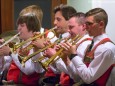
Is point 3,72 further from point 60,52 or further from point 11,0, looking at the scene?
point 11,0

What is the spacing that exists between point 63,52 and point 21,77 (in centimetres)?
74

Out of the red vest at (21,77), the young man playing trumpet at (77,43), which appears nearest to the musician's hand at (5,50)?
the red vest at (21,77)

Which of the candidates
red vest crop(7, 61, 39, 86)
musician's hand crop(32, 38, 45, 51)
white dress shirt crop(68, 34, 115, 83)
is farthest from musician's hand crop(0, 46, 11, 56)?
white dress shirt crop(68, 34, 115, 83)

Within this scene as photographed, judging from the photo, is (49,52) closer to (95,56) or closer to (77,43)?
(77,43)

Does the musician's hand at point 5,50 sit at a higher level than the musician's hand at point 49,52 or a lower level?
lower

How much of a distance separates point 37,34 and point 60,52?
46 cm

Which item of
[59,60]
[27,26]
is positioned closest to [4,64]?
[27,26]

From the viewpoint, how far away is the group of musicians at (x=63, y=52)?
219 centimetres

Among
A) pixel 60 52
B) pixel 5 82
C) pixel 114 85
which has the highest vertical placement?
pixel 60 52

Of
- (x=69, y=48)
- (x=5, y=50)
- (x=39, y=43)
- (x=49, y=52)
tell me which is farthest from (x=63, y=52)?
(x=5, y=50)

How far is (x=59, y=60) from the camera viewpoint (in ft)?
8.31

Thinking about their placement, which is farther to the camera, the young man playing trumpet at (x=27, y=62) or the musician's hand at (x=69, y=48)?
the young man playing trumpet at (x=27, y=62)

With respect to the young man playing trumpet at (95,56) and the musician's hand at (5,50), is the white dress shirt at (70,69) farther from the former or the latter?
the musician's hand at (5,50)

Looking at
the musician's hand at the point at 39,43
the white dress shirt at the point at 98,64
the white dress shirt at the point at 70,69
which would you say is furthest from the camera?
the musician's hand at the point at 39,43
